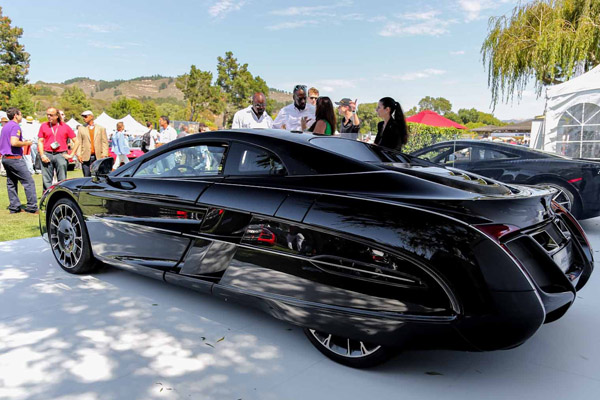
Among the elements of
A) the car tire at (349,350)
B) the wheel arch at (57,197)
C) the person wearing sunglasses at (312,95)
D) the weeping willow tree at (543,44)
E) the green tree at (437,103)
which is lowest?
the car tire at (349,350)

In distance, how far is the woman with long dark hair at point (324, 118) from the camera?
17.2 ft

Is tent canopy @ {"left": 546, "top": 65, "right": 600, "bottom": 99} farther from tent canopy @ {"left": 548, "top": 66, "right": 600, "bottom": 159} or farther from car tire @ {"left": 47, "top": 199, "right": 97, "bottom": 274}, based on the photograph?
car tire @ {"left": 47, "top": 199, "right": 97, "bottom": 274}

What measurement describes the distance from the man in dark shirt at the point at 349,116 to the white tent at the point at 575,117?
7567 millimetres

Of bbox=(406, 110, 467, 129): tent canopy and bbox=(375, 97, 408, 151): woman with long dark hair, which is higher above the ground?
bbox=(406, 110, 467, 129): tent canopy

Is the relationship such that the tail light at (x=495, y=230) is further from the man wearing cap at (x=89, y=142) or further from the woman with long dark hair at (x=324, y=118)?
the man wearing cap at (x=89, y=142)

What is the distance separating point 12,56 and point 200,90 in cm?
2339

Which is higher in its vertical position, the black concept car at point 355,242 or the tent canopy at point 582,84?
the tent canopy at point 582,84

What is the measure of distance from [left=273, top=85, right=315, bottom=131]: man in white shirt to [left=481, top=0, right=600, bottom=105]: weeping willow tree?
41.2 feet

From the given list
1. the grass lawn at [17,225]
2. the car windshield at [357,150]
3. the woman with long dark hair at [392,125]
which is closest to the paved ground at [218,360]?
the car windshield at [357,150]

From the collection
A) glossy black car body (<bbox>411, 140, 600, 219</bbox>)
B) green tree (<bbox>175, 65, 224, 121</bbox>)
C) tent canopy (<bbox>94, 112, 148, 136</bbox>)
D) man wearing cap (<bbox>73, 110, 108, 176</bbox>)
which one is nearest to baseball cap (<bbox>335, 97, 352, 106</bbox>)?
glossy black car body (<bbox>411, 140, 600, 219</bbox>)

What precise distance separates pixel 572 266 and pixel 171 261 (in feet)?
8.50

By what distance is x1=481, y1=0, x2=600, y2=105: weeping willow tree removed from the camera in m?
15.0

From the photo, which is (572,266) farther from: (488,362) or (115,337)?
(115,337)

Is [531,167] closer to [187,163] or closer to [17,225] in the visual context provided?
[187,163]
